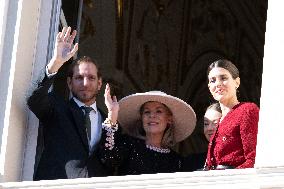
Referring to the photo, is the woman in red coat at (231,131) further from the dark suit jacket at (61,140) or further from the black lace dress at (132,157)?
the dark suit jacket at (61,140)

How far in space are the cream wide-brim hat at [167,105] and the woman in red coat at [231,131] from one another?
48 cm

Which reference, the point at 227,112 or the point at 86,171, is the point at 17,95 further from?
the point at 227,112

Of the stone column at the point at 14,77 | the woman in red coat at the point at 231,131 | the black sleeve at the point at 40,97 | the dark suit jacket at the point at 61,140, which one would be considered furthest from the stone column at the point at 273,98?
the stone column at the point at 14,77

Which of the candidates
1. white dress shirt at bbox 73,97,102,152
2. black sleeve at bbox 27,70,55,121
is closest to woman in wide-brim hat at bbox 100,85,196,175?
white dress shirt at bbox 73,97,102,152

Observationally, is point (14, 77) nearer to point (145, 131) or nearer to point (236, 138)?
point (145, 131)

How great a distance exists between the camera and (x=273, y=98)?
760cm

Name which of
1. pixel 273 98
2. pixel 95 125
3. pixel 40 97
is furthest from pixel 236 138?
pixel 40 97

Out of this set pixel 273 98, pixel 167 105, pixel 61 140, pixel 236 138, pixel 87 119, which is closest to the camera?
pixel 273 98

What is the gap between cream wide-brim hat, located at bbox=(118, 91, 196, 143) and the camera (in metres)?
8.75

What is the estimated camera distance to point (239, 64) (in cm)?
1483

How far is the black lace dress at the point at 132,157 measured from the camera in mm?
8438

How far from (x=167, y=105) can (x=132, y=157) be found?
0.46 meters

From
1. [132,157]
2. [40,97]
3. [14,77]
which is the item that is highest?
[14,77]

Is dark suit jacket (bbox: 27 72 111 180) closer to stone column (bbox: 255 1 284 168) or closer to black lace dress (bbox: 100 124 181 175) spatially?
black lace dress (bbox: 100 124 181 175)
